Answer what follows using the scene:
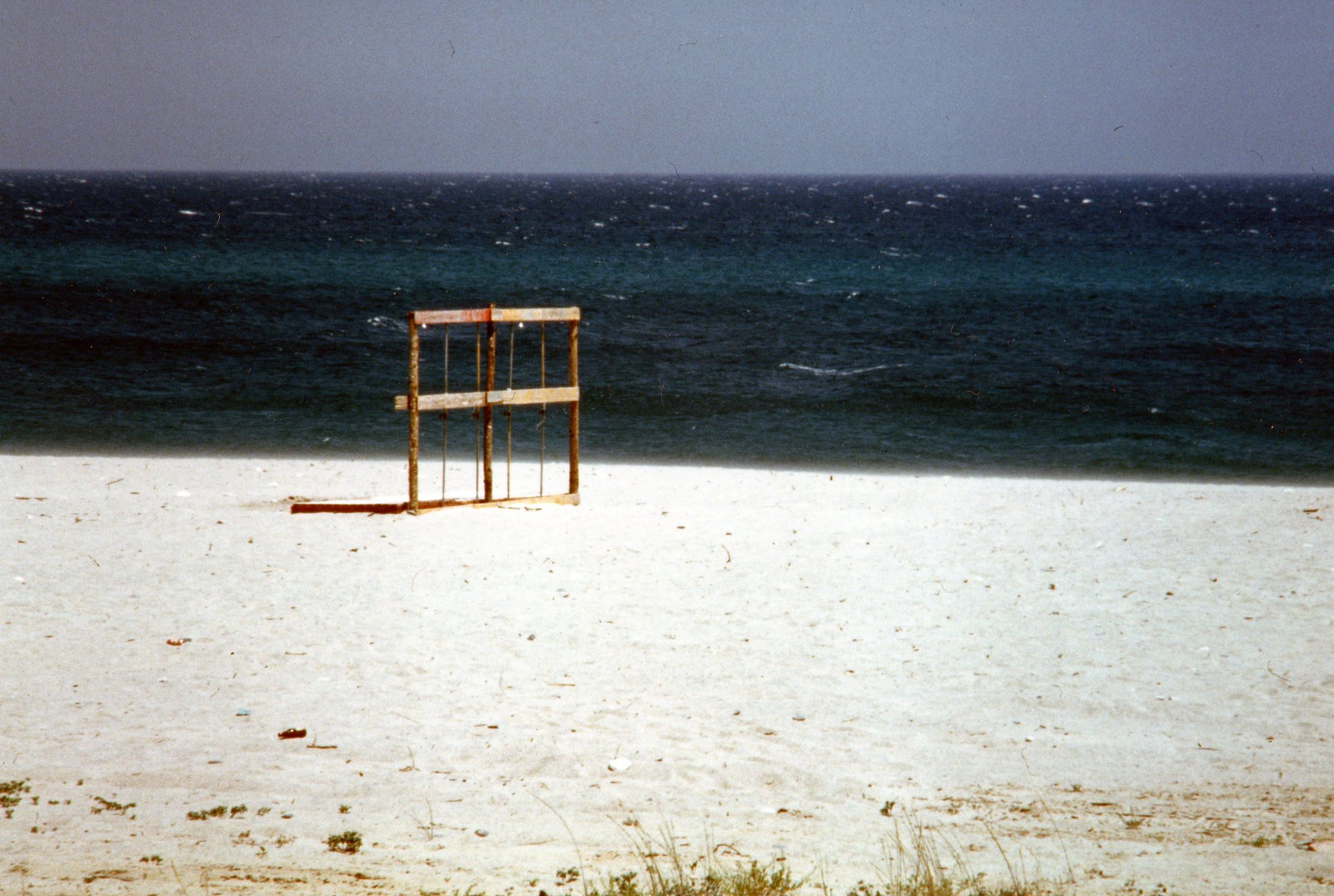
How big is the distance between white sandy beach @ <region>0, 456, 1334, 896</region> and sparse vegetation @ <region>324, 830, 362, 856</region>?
0.21ft

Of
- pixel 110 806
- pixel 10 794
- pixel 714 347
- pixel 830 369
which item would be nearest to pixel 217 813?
pixel 110 806

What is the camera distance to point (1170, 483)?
1695 centimetres

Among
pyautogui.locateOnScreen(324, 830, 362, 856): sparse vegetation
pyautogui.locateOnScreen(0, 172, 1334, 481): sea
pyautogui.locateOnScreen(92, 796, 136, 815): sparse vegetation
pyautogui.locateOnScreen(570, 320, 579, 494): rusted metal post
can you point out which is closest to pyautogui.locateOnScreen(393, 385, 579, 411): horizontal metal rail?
pyautogui.locateOnScreen(570, 320, 579, 494): rusted metal post

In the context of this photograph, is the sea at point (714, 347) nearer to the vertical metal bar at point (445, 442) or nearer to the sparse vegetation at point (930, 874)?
the vertical metal bar at point (445, 442)

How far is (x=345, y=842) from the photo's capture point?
17.8ft

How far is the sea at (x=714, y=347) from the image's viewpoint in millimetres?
21656

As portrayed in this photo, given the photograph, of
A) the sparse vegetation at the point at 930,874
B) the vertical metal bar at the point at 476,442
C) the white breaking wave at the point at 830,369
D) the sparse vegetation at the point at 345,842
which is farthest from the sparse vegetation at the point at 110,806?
the white breaking wave at the point at 830,369

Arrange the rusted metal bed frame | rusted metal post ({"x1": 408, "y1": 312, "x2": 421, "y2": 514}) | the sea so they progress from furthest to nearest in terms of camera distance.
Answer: the sea, rusted metal post ({"x1": 408, "y1": 312, "x2": 421, "y2": 514}), the rusted metal bed frame

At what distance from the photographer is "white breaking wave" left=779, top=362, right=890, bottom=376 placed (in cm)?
3083

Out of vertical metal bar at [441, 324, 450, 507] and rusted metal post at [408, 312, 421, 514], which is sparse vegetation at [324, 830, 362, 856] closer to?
vertical metal bar at [441, 324, 450, 507]

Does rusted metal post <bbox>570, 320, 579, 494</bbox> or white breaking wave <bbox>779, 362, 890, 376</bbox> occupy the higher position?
rusted metal post <bbox>570, 320, 579, 494</bbox>

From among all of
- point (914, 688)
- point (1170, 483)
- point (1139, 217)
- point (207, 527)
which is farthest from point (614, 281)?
point (1139, 217)

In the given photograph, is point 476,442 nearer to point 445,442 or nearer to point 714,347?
point 445,442

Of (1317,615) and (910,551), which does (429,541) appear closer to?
(910,551)
